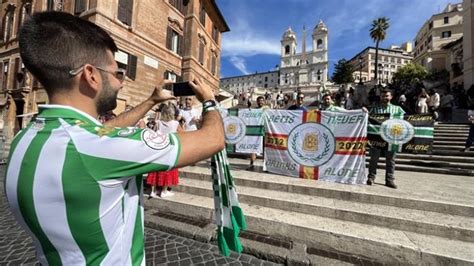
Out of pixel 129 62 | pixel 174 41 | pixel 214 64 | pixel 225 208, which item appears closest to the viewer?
pixel 225 208

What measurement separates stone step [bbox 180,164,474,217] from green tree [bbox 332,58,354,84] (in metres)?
62.8

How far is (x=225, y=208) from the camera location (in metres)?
1.67

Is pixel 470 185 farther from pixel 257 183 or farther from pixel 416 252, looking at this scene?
pixel 257 183

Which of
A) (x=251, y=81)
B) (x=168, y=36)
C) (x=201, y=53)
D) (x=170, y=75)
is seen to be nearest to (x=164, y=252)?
(x=170, y=75)

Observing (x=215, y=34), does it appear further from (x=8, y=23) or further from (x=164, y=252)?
(x=164, y=252)

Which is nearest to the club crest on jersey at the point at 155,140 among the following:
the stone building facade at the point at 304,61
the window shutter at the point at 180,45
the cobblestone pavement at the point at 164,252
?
the cobblestone pavement at the point at 164,252

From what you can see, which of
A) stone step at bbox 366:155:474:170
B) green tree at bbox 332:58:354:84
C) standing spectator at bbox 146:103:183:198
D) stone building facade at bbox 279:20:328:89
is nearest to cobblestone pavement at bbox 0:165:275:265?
standing spectator at bbox 146:103:183:198

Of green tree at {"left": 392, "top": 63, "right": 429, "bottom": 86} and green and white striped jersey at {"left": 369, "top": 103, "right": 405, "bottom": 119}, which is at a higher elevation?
green tree at {"left": 392, "top": 63, "right": 429, "bottom": 86}

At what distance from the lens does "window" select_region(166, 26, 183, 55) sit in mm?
19900

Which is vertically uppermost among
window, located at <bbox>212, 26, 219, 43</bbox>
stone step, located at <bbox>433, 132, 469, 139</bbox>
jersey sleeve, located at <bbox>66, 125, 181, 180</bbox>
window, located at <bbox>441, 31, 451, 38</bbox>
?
window, located at <bbox>441, 31, 451, 38</bbox>

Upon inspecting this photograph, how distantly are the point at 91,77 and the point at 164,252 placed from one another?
3.32m

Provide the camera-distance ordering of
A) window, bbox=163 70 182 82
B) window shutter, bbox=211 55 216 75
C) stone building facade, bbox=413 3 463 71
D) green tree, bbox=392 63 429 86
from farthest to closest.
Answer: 1. stone building facade, bbox=413 3 463 71
2. green tree, bbox=392 63 429 86
3. window shutter, bbox=211 55 216 75
4. window, bbox=163 70 182 82

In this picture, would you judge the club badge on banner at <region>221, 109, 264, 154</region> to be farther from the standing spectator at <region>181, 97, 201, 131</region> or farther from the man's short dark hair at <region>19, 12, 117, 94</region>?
the man's short dark hair at <region>19, 12, 117, 94</region>

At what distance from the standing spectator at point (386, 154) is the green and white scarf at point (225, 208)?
16.0 feet
